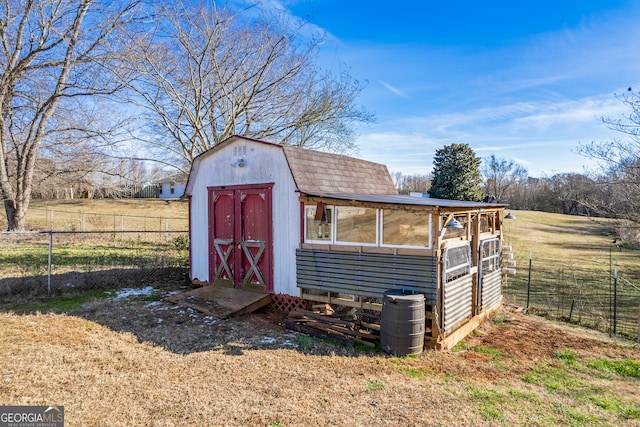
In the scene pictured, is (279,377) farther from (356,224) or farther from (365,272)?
(356,224)

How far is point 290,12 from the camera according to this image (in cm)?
1480

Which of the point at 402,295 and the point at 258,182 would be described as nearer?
the point at 402,295

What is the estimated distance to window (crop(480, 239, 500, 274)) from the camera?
7.53 metres

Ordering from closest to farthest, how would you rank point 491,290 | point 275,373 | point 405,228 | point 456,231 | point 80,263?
point 275,373, point 405,228, point 456,231, point 491,290, point 80,263

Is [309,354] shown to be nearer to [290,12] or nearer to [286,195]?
[286,195]

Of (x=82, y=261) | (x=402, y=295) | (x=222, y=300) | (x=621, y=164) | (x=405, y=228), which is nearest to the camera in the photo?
(x=402, y=295)

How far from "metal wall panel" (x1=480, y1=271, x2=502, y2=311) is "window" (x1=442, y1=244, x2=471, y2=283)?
932mm

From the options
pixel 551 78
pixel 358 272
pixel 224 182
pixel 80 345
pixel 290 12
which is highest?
pixel 290 12

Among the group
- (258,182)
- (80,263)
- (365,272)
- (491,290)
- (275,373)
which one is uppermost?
(258,182)

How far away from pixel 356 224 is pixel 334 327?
5.92ft

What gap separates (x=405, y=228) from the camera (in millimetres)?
6102

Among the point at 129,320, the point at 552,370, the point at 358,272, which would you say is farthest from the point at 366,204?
the point at 129,320

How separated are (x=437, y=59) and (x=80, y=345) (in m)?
15.5

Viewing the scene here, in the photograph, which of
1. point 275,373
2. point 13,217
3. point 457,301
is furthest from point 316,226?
point 13,217
